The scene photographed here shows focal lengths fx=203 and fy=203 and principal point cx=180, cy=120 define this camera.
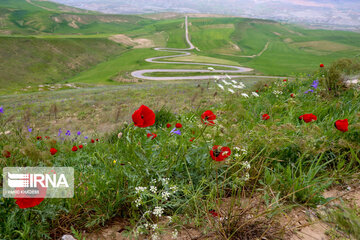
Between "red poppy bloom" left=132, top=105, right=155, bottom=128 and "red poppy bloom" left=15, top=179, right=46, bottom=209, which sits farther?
"red poppy bloom" left=132, top=105, right=155, bottom=128

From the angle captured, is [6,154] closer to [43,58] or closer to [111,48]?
[43,58]

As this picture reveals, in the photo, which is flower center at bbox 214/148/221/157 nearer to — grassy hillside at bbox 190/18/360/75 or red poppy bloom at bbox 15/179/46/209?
red poppy bloom at bbox 15/179/46/209

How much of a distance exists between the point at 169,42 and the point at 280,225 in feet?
355

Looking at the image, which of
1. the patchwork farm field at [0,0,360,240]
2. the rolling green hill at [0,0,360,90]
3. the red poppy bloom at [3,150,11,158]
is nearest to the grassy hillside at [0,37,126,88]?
the rolling green hill at [0,0,360,90]

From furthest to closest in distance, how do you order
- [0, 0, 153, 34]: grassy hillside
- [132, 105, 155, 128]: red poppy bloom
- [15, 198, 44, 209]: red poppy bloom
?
[0, 0, 153, 34]: grassy hillside, [132, 105, 155, 128]: red poppy bloom, [15, 198, 44, 209]: red poppy bloom

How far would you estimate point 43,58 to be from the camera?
60500 mm

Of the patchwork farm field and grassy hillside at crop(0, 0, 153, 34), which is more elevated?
grassy hillside at crop(0, 0, 153, 34)

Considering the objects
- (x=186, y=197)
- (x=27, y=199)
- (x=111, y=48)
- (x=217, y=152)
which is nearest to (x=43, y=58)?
(x=111, y=48)

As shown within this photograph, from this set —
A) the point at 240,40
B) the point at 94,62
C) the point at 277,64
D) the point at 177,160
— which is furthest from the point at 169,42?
the point at 177,160

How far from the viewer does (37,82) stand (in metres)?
49.7

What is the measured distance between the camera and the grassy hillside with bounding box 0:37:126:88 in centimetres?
4966

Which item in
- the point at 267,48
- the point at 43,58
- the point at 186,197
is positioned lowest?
the point at 43,58

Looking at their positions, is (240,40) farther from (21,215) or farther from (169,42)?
(21,215)

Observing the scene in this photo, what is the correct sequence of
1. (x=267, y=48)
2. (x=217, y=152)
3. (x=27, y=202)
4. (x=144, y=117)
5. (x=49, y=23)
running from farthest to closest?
(x=49, y=23), (x=267, y=48), (x=144, y=117), (x=217, y=152), (x=27, y=202)
